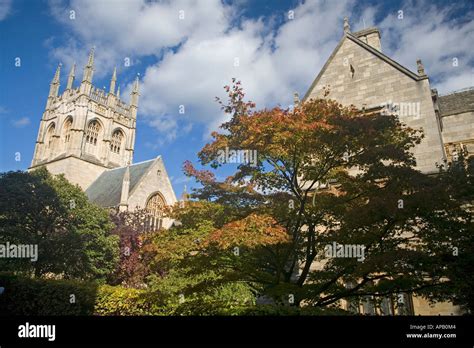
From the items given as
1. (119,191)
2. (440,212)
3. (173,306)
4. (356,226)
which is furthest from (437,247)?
(119,191)

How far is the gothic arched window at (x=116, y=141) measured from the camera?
165ft

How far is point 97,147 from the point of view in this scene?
158 ft

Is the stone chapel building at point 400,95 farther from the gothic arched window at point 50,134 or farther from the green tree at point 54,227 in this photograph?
the gothic arched window at point 50,134

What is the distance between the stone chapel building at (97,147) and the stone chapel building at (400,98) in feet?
84.6

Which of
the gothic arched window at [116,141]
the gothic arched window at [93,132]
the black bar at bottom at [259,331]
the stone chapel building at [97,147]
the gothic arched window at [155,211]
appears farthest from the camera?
the gothic arched window at [116,141]

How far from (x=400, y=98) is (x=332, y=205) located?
8.03 metres

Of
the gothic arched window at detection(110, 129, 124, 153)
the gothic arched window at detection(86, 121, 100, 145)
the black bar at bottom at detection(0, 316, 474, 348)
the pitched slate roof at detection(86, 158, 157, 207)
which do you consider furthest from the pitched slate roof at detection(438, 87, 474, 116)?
the gothic arched window at detection(110, 129, 124, 153)

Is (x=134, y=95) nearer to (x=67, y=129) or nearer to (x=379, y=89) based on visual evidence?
(x=67, y=129)

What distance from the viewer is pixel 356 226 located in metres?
8.13

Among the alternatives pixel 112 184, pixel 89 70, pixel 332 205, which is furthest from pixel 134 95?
pixel 332 205

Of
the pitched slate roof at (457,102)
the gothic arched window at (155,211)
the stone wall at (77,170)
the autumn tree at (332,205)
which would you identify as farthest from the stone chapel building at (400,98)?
the stone wall at (77,170)

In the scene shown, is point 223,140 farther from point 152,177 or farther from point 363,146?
point 152,177

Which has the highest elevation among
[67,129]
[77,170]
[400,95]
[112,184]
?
[67,129]

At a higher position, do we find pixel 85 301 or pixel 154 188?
pixel 154 188
